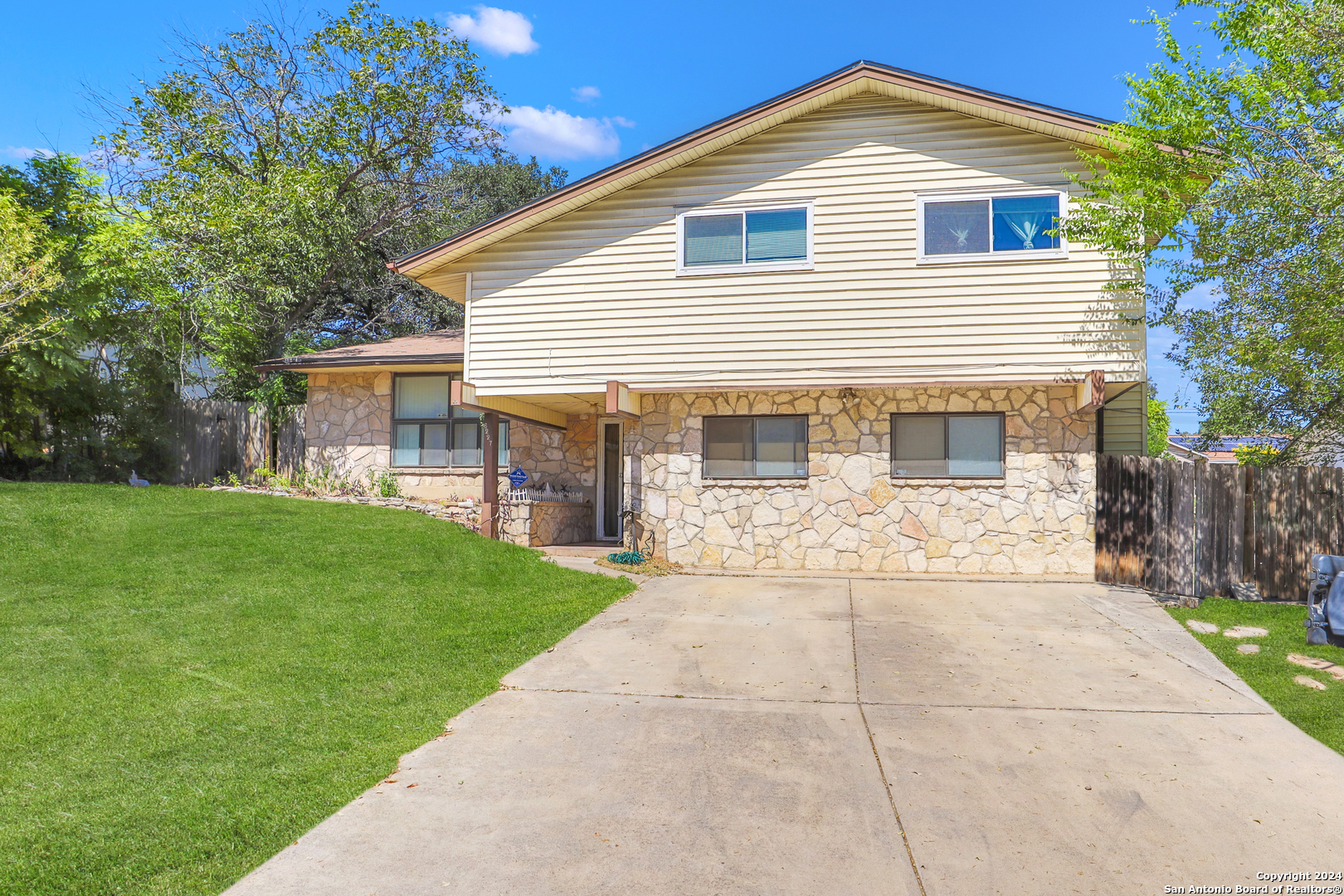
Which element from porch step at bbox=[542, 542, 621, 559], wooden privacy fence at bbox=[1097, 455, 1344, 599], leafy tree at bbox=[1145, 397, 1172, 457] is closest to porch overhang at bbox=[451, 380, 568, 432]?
porch step at bbox=[542, 542, 621, 559]

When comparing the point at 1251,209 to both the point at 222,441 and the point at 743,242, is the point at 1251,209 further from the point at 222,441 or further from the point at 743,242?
the point at 222,441

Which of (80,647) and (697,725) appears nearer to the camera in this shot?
(697,725)

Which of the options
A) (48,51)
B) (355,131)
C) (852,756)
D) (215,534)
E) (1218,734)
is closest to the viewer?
(852,756)

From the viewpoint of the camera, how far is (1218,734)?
5.22 meters

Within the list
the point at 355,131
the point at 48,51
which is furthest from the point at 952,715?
the point at 48,51

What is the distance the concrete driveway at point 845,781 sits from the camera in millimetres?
3473

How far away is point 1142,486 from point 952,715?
6.12 metres

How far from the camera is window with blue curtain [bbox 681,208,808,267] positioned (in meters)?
11.2

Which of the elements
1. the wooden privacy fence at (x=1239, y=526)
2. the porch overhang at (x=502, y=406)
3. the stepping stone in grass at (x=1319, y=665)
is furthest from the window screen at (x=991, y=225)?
the porch overhang at (x=502, y=406)

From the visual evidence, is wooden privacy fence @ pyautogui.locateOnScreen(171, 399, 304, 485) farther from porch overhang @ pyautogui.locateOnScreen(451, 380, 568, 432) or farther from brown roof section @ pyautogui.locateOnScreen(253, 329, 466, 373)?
porch overhang @ pyautogui.locateOnScreen(451, 380, 568, 432)

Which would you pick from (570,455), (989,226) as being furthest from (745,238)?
(570,455)

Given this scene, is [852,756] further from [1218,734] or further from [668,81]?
[668,81]

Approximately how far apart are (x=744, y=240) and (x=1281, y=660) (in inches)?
303

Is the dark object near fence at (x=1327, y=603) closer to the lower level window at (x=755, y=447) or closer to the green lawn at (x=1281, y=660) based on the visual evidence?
the green lawn at (x=1281, y=660)
